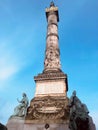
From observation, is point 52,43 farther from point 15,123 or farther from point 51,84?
point 15,123

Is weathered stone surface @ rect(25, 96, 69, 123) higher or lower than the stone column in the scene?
lower

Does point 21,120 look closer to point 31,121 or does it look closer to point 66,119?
point 31,121

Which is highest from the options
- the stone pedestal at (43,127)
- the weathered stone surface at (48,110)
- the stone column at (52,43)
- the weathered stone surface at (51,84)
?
the stone column at (52,43)

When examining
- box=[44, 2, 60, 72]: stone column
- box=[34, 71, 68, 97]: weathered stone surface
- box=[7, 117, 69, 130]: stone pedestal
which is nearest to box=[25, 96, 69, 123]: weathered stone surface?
box=[7, 117, 69, 130]: stone pedestal

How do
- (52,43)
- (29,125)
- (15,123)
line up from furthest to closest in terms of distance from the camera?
(52,43)
(29,125)
(15,123)

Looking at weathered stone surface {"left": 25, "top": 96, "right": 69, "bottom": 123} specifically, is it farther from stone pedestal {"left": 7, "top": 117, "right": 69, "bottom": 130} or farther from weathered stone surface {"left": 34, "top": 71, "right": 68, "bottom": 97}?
weathered stone surface {"left": 34, "top": 71, "right": 68, "bottom": 97}

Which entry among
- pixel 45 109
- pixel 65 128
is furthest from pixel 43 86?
pixel 65 128

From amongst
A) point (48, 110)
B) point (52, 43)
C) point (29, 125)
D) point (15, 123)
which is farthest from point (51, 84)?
point (52, 43)

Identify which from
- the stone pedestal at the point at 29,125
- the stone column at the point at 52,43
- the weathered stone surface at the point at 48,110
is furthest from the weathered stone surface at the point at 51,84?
the stone pedestal at the point at 29,125

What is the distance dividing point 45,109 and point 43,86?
2.13 metres

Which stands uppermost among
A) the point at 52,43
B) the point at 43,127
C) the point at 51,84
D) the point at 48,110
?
the point at 52,43

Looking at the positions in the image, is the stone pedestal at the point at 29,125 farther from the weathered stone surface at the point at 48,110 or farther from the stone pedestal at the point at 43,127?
the weathered stone surface at the point at 48,110

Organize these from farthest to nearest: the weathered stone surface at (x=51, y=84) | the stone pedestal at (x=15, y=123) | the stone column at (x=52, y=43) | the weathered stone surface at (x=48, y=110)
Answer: the stone column at (x=52, y=43) < the weathered stone surface at (x=51, y=84) < the weathered stone surface at (x=48, y=110) < the stone pedestal at (x=15, y=123)

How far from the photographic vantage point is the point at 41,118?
13430 mm
